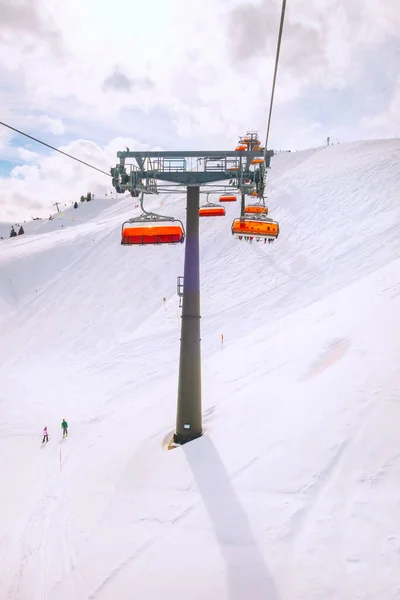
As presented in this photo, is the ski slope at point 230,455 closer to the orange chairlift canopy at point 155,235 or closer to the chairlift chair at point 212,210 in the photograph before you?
the orange chairlift canopy at point 155,235

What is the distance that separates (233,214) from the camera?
41.7 meters

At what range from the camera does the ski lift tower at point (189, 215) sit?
9.74 metres

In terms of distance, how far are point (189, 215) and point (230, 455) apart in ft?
20.5

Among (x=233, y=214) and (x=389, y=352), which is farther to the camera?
(x=233, y=214)

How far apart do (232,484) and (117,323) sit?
2293cm

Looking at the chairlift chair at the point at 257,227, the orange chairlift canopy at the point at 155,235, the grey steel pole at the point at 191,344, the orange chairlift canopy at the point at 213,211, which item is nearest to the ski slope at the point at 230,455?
the grey steel pole at the point at 191,344

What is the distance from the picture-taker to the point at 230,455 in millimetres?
8656

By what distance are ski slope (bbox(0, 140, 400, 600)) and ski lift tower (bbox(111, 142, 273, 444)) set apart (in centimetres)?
112

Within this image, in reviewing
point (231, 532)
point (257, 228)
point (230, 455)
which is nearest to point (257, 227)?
point (257, 228)

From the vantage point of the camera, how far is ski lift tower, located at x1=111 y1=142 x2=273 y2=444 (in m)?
9.74

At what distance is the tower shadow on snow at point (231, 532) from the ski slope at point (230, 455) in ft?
0.09

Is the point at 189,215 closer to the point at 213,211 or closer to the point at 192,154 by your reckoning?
the point at 192,154

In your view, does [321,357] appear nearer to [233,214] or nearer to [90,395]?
[90,395]

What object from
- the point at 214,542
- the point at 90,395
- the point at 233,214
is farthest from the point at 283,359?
the point at 233,214
